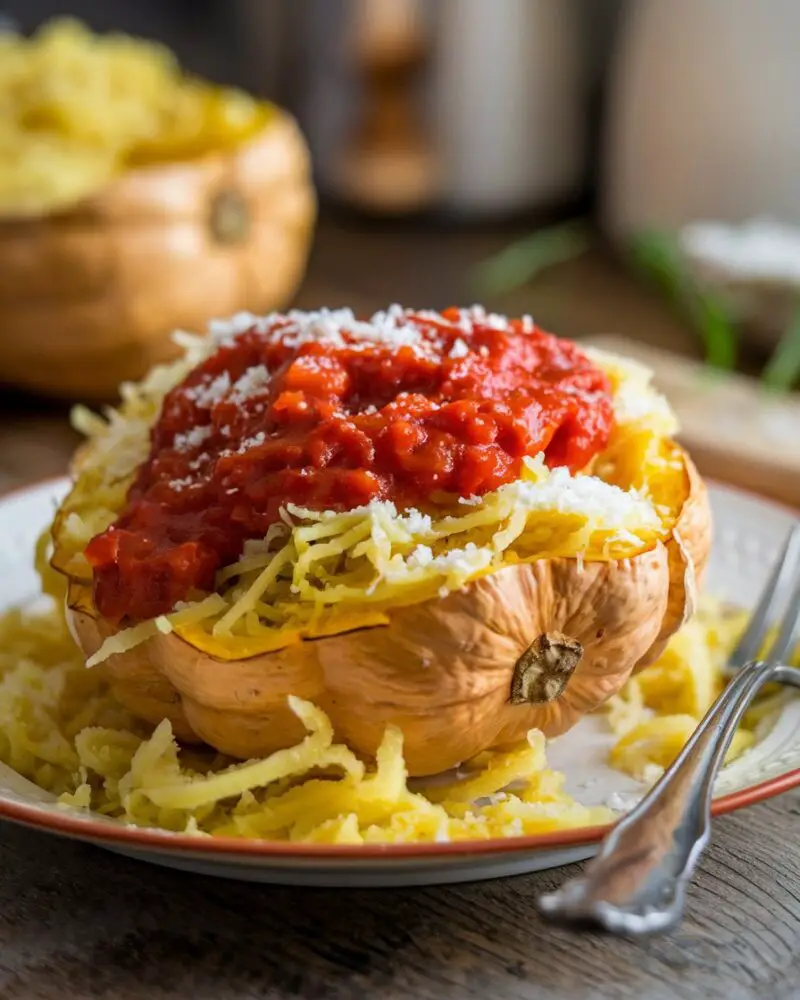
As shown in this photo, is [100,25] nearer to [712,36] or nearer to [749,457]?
[712,36]

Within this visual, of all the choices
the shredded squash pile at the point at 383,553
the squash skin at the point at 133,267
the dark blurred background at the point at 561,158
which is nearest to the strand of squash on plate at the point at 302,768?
the shredded squash pile at the point at 383,553

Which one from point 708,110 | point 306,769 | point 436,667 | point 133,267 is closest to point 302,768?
point 306,769

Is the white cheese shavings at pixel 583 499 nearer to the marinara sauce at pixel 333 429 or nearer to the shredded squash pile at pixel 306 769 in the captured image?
the marinara sauce at pixel 333 429

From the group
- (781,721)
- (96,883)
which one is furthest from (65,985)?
(781,721)

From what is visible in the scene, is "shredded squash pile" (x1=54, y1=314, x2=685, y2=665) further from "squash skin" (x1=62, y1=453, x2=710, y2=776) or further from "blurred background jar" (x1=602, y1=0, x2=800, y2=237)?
"blurred background jar" (x1=602, y1=0, x2=800, y2=237)

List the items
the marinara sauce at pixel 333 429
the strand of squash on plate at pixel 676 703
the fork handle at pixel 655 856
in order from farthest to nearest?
the strand of squash on plate at pixel 676 703 < the marinara sauce at pixel 333 429 < the fork handle at pixel 655 856

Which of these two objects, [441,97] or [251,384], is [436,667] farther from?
[441,97]
